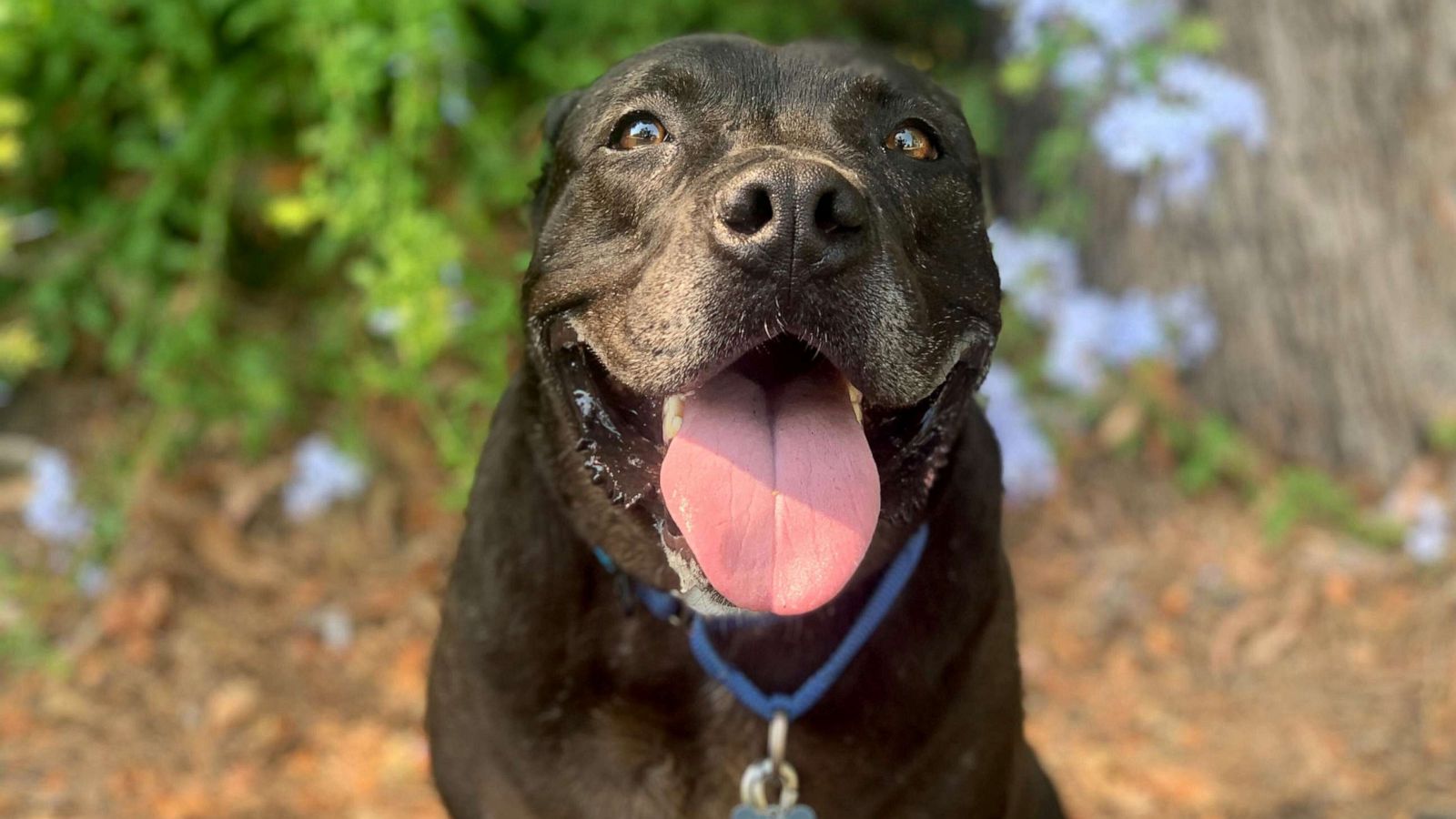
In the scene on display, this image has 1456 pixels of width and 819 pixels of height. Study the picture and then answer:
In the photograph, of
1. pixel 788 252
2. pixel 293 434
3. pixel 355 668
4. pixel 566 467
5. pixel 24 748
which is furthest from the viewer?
pixel 293 434

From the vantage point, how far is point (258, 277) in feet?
15.5

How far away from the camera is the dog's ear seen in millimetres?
2574

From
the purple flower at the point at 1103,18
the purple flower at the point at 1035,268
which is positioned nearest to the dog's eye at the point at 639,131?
the purple flower at the point at 1103,18

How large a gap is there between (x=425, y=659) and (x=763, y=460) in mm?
2248

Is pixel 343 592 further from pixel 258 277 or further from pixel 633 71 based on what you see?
pixel 633 71

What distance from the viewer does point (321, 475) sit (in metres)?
4.11

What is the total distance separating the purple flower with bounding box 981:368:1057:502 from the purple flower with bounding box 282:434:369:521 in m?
1.95

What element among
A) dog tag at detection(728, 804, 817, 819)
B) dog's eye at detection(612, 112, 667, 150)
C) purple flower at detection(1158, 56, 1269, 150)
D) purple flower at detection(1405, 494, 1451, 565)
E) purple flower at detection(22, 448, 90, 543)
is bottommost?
purple flower at detection(1405, 494, 1451, 565)

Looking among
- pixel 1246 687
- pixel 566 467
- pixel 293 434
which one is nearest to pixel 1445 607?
pixel 1246 687

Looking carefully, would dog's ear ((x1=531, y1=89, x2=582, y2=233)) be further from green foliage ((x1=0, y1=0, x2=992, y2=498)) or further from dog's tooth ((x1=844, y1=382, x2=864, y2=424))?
green foliage ((x1=0, y1=0, x2=992, y2=498))

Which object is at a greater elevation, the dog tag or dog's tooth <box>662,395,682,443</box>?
dog's tooth <box>662,395,682,443</box>

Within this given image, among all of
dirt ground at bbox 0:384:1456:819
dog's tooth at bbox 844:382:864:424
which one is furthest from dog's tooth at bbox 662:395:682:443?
dirt ground at bbox 0:384:1456:819

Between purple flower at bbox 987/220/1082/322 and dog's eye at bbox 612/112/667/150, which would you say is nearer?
dog's eye at bbox 612/112/667/150

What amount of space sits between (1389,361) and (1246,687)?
1231 mm
